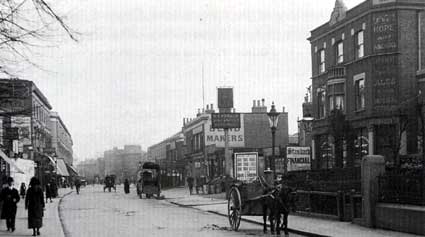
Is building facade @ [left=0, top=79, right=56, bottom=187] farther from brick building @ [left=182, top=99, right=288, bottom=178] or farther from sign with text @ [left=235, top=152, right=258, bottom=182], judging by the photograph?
brick building @ [left=182, top=99, right=288, bottom=178]

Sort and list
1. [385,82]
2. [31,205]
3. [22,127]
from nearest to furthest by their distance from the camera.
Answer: [31,205]
[385,82]
[22,127]

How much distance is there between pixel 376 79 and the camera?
35750 millimetres

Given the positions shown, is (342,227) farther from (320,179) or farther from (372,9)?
(372,9)

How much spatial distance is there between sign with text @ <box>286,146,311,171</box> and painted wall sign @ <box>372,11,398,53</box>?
1567cm

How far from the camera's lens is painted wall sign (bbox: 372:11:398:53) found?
35.2 m

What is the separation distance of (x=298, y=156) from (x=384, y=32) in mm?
16210

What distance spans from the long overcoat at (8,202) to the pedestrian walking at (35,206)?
1.12 metres

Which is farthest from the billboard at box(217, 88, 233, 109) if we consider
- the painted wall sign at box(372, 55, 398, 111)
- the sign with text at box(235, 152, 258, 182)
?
the sign with text at box(235, 152, 258, 182)

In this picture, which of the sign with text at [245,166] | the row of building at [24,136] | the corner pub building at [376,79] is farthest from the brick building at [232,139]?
the sign with text at [245,166]

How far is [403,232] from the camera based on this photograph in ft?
50.9

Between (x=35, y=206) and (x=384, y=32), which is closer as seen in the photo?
(x=35, y=206)

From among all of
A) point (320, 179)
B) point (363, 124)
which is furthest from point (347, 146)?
point (320, 179)

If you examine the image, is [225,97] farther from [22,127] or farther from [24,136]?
[22,127]

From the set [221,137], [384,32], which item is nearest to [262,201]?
[384,32]
